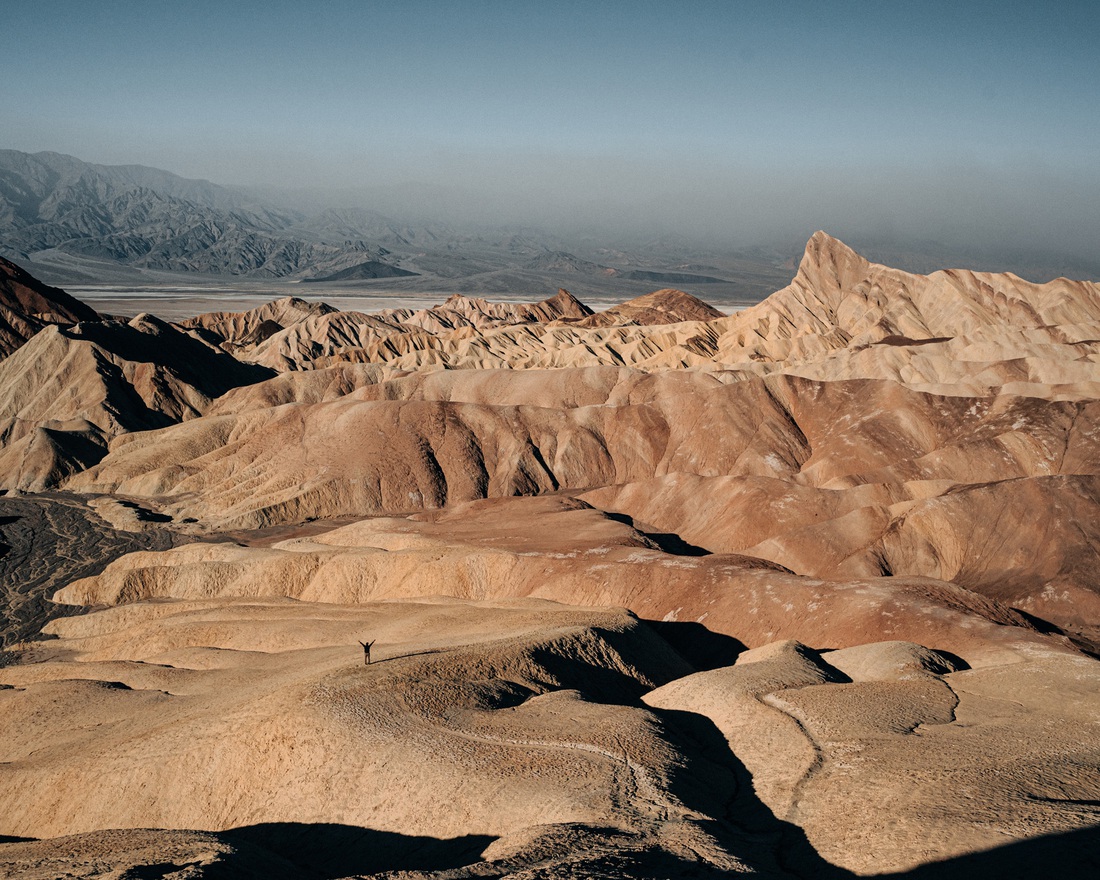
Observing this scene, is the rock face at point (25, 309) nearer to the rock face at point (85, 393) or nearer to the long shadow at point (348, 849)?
the rock face at point (85, 393)

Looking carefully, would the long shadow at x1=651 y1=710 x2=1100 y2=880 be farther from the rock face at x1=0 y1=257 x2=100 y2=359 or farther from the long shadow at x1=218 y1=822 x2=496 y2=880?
the rock face at x1=0 y1=257 x2=100 y2=359

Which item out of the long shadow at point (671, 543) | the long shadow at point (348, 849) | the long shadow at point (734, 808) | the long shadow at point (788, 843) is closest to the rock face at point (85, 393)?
the long shadow at point (671, 543)

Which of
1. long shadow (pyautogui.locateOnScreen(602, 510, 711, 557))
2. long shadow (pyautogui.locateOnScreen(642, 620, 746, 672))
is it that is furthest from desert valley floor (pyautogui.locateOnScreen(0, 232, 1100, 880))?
long shadow (pyautogui.locateOnScreen(602, 510, 711, 557))

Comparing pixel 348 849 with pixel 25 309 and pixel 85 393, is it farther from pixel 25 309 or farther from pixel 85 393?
pixel 25 309

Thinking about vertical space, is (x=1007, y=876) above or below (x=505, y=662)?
above

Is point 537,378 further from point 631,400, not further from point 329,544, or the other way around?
point 329,544

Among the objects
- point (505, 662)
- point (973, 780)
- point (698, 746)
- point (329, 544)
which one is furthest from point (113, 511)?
point (973, 780)
